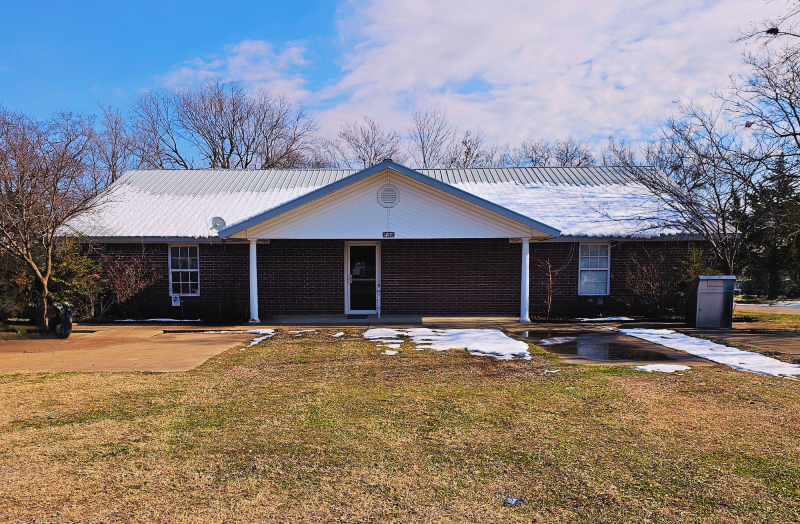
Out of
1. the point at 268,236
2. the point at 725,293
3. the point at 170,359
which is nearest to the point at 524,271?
the point at 725,293

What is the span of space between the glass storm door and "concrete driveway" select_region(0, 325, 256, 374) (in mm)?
4091

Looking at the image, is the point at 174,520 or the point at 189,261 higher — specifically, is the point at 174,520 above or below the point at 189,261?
below

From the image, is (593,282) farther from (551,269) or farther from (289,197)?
(289,197)

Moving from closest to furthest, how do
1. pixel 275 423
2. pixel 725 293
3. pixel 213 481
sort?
pixel 213 481 < pixel 275 423 < pixel 725 293

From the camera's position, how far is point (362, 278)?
15289mm

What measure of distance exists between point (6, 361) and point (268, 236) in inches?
236

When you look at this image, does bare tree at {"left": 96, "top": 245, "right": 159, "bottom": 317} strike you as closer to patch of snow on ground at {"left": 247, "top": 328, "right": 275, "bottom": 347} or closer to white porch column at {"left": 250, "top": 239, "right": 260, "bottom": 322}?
white porch column at {"left": 250, "top": 239, "right": 260, "bottom": 322}

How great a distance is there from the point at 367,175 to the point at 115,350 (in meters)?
6.55

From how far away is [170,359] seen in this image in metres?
8.93

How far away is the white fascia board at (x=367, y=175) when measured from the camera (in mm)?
12680

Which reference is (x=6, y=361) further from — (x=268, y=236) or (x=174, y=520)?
(x=174, y=520)

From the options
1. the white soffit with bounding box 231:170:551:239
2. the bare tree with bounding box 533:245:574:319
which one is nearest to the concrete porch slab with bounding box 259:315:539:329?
the bare tree with bounding box 533:245:574:319

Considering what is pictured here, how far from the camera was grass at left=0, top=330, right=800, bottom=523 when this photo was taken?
366cm

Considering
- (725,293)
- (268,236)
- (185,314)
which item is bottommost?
(185,314)
